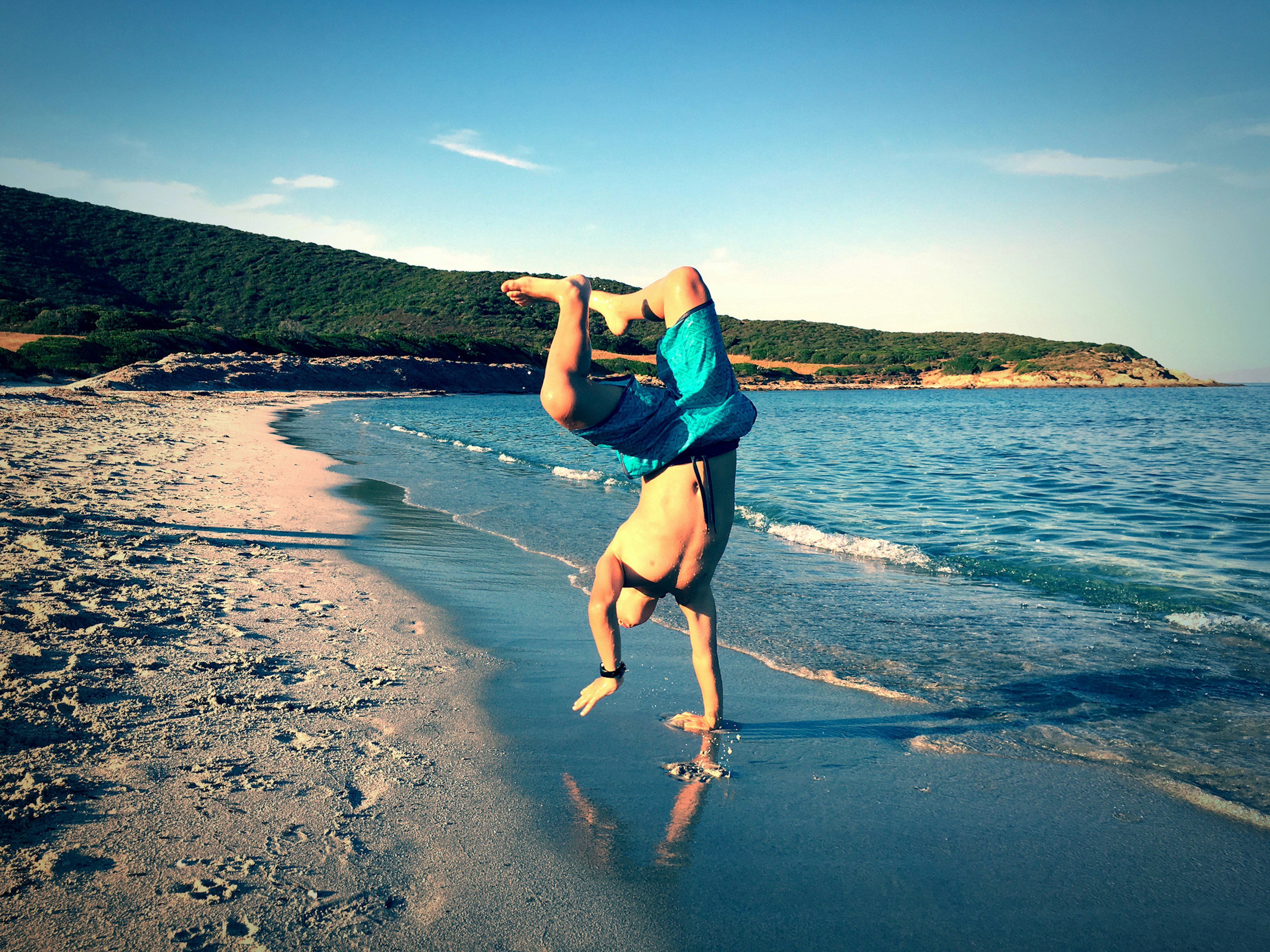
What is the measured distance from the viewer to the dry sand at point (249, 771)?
1.98 meters

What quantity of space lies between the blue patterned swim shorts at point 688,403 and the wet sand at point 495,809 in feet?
4.37

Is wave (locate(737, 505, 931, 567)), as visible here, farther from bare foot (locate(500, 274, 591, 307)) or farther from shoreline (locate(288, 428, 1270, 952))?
bare foot (locate(500, 274, 591, 307))

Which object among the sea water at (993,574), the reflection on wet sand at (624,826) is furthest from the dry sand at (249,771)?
the sea water at (993,574)

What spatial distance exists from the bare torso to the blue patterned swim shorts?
0.12m

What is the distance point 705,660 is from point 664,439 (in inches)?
41.3

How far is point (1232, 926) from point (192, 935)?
288 cm

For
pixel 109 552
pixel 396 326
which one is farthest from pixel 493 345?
pixel 109 552

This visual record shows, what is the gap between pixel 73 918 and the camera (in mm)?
1891

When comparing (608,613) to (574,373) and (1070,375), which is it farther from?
(1070,375)

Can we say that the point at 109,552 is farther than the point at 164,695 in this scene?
Yes

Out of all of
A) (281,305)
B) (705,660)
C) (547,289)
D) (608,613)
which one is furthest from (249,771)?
(281,305)

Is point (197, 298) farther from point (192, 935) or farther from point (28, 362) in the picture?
point (192, 935)

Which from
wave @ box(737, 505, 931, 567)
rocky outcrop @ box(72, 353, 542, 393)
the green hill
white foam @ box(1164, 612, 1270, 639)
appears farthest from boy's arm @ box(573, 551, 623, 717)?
the green hill

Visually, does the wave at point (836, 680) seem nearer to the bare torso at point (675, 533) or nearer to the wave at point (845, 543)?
the bare torso at point (675, 533)
